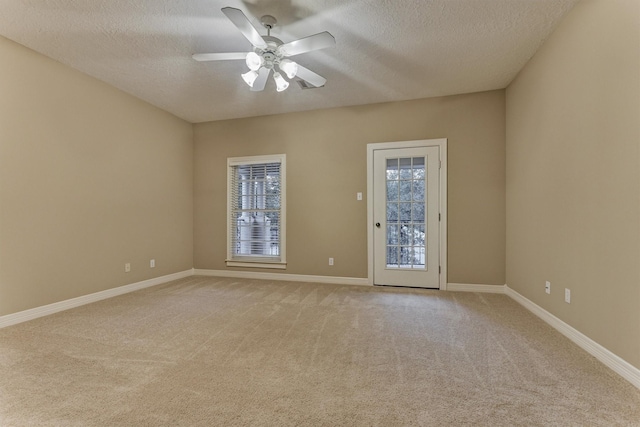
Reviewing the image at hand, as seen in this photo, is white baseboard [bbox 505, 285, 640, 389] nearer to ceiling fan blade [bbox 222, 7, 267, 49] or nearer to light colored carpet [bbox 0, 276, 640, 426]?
light colored carpet [bbox 0, 276, 640, 426]

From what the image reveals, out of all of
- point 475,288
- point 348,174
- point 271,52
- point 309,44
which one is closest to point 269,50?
point 271,52

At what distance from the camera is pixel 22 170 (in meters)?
2.83

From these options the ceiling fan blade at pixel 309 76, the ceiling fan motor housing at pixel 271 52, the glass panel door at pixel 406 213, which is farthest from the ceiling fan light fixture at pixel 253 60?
the glass panel door at pixel 406 213

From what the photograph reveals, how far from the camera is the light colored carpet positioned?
4.86 feet

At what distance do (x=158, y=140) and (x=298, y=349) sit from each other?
3.89m

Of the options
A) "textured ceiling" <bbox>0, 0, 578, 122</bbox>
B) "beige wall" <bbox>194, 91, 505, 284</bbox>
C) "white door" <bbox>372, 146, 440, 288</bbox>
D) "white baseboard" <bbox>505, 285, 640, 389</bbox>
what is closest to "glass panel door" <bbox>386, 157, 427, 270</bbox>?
"white door" <bbox>372, 146, 440, 288</bbox>

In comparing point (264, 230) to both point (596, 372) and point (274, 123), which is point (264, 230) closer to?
point (274, 123)

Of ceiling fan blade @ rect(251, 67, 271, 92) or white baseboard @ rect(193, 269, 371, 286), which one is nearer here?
ceiling fan blade @ rect(251, 67, 271, 92)

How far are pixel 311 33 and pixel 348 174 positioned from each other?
2.11m

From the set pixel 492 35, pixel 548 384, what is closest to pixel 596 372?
pixel 548 384

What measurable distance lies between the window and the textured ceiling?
4.25 feet

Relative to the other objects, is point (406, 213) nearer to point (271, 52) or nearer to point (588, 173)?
point (588, 173)

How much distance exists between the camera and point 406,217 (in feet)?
13.6

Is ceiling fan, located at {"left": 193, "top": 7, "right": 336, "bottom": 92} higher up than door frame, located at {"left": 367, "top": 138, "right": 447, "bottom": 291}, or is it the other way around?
ceiling fan, located at {"left": 193, "top": 7, "right": 336, "bottom": 92}
